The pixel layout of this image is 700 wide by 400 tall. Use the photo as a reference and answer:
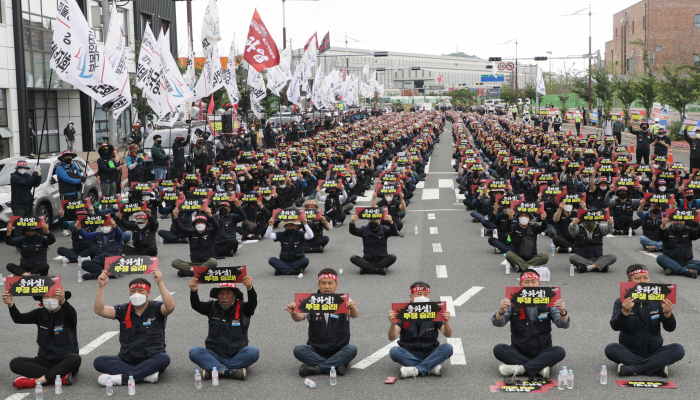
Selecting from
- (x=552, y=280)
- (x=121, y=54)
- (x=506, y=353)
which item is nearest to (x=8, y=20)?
(x=121, y=54)

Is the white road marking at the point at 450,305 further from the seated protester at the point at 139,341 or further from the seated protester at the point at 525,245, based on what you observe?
the seated protester at the point at 139,341

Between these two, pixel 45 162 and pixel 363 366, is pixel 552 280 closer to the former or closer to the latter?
pixel 363 366

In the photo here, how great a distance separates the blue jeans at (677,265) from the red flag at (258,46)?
24.0 meters

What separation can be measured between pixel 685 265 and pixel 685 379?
6.25 metres

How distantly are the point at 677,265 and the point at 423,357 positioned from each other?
731cm

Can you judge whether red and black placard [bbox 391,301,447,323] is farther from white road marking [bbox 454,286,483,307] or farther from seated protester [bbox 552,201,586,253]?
seated protester [bbox 552,201,586,253]

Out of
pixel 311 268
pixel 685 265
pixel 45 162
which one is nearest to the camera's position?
pixel 685 265

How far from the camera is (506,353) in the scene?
9.21 metres

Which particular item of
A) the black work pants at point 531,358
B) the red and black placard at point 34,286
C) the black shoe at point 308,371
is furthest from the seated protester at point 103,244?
the black work pants at point 531,358

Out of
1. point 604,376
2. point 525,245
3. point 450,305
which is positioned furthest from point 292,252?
point 604,376

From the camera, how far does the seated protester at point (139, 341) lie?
30.0ft

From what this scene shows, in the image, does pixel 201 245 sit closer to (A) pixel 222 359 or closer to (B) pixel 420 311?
(A) pixel 222 359

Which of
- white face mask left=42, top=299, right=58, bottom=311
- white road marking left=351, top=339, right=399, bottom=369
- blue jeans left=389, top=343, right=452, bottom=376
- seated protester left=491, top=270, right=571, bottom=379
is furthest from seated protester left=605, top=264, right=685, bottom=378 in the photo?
white face mask left=42, top=299, right=58, bottom=311

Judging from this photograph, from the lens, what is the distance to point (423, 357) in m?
9.45
